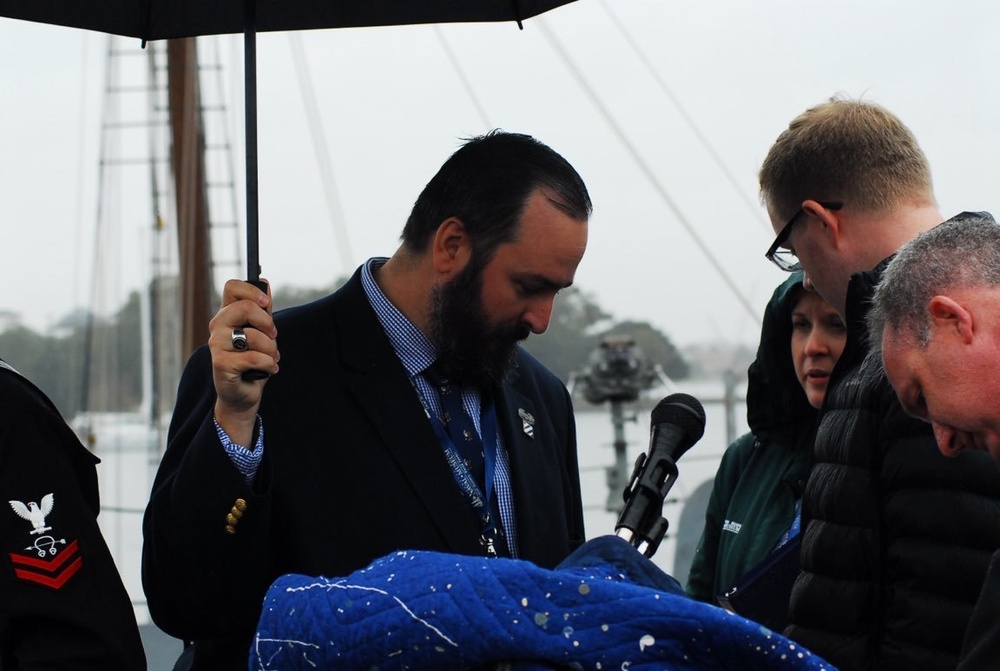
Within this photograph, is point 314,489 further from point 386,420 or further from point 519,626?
point 519,626

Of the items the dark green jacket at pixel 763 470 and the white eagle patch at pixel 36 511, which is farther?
the dark green jacket at pixel 763 470

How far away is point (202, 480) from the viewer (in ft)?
7.54

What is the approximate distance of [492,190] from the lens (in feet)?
9.19

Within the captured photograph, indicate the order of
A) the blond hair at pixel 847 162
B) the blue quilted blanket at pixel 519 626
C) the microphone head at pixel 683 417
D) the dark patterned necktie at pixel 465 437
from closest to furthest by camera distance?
the blue quilted blanket at pixel 519 626
the microphone head at pixel 683 417
the blond hair at pixel 847 162
the dark patterned necktie at pixel 465 437

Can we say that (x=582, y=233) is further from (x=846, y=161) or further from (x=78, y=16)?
(x=78, y=16)

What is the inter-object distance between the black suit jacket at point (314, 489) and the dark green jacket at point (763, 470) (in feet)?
2.30

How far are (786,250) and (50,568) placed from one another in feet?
5.32

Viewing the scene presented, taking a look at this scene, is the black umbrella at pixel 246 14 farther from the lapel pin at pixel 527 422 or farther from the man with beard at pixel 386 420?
the lapel pin at pixel 527 422

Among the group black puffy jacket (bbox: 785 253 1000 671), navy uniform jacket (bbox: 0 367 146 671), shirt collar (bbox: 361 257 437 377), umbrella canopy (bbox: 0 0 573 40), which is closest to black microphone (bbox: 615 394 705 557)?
black puffy jacket (bbox: 785 253 1000 671)

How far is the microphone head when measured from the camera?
1.87m

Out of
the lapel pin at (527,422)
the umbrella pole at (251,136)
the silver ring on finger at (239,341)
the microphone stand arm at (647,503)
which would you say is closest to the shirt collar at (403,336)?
the lapel pin at (527,422)

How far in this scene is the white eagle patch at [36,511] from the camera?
7.63 feet

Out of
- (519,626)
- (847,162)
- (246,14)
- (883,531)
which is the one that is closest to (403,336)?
(246,14)

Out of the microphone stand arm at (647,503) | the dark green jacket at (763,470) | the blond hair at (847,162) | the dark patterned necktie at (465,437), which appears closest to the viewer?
the microphone stand arm at (647,503)
